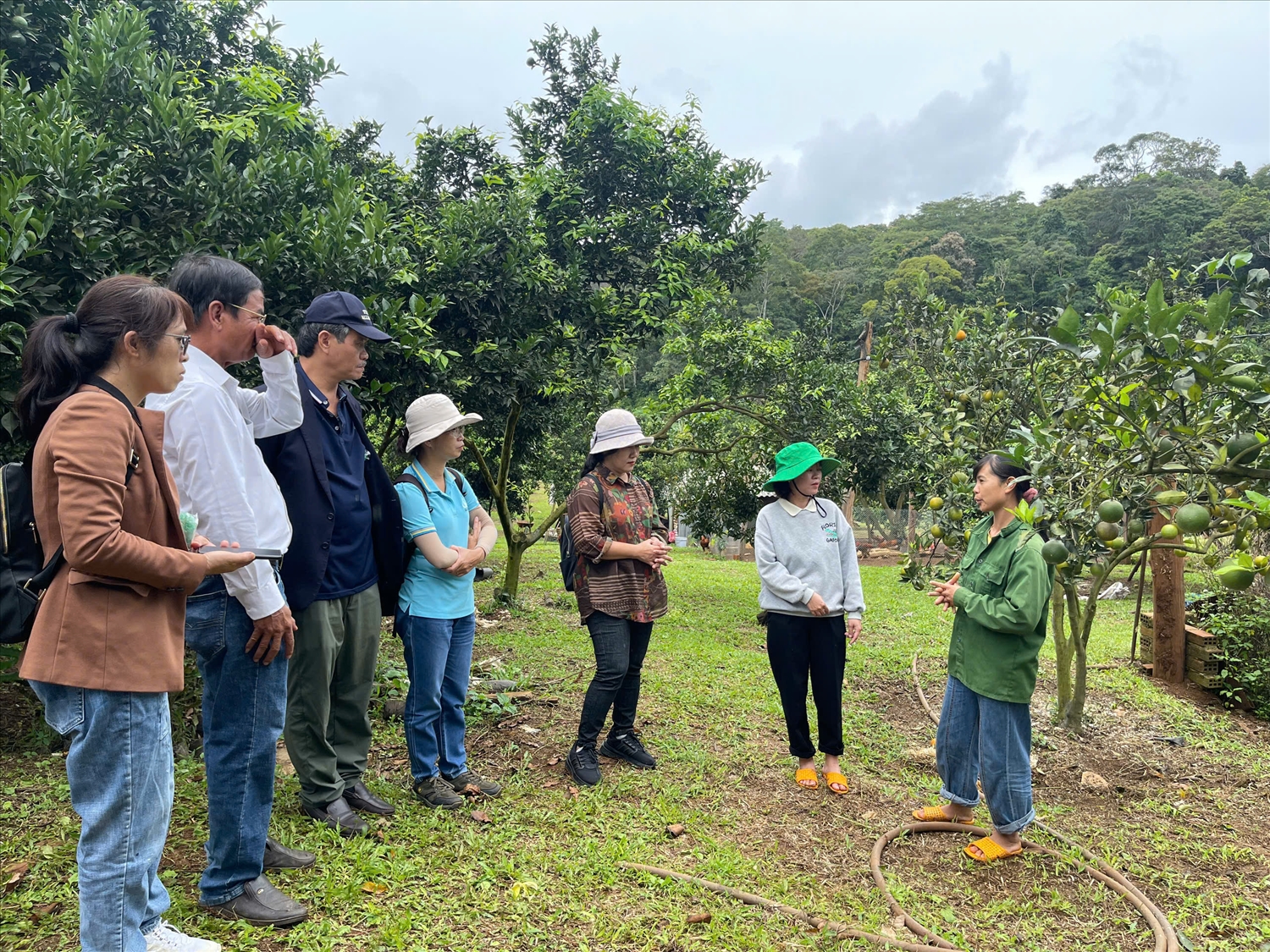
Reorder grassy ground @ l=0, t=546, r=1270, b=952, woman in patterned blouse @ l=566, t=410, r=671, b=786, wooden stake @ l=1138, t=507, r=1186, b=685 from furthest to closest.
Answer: wooden stake @ l=1138, t=507, r=1186, b=685
woman in patterned blouse @ l=566, t=410, r=671, b=786
grassy ground @ l=0, t=546, r=1270, b=952

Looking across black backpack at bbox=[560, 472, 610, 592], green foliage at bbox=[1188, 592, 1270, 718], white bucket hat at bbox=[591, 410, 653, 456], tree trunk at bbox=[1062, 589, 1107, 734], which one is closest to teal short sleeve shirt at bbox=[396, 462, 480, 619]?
black backpack at bbox=[560, 472, 610, 592]

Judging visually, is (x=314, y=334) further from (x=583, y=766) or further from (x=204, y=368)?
(x=583, y=766)

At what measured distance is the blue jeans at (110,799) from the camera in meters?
1.97

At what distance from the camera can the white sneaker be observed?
2.24m

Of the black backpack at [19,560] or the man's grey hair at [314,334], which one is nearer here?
the black backpack at [19,560]

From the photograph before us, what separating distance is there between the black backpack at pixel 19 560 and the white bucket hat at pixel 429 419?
66.1 inches

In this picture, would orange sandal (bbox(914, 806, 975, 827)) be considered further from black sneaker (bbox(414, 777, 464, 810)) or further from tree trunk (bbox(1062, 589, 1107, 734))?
black sneaker (bbox(414, 777, 464, 810))

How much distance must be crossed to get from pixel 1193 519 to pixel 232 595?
2962 millimetres

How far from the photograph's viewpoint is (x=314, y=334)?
323cm

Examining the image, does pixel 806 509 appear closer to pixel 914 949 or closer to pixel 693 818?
Answer: pixel 693 818

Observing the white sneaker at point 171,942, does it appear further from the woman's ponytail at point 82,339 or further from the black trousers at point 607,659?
the black trousers at point 607,659

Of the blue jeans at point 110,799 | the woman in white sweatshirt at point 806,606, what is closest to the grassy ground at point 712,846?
the woman in white sweatshirt at point 806,606

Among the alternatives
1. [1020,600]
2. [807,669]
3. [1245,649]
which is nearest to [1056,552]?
[1020,600]

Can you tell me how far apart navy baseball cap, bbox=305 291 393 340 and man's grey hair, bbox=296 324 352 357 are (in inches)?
0.7
